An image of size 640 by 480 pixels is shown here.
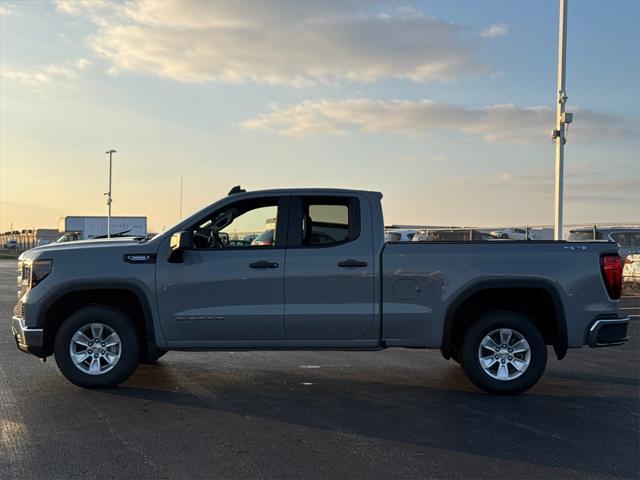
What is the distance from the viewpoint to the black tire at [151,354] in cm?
660

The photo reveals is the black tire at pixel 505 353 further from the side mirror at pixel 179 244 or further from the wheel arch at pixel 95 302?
the wheel arch at pixel 95 302

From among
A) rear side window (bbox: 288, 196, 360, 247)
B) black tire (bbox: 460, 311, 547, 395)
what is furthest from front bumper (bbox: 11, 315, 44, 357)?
black tire (bbox: 460, 311, 547, 395)

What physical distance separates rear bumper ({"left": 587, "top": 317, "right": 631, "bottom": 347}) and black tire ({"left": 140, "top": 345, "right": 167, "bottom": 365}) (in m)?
4.39

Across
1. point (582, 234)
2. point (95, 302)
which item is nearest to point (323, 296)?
point (95, 302)

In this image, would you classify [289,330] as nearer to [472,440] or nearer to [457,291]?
[457,291]

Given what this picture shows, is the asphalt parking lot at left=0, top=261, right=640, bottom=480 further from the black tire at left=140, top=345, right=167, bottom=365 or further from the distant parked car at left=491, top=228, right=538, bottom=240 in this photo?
the distant parked car at left=491, top=228, right=538, bottom=240

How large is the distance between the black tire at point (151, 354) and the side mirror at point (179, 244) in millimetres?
968

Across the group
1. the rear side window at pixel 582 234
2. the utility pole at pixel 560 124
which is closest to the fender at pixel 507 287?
the utility pole at pixel 560 124

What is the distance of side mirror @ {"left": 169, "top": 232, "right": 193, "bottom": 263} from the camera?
6.29 metres

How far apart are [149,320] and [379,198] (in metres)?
2.68

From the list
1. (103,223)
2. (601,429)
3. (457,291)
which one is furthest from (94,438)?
(103,223)

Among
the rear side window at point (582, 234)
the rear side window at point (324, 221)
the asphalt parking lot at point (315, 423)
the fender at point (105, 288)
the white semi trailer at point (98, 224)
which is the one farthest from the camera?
the white semi trailer at point (98, 224)

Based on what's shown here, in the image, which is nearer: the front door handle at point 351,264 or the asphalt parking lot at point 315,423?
the asphalt parking lot at point 315,423

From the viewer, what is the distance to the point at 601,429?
528 centimetres
